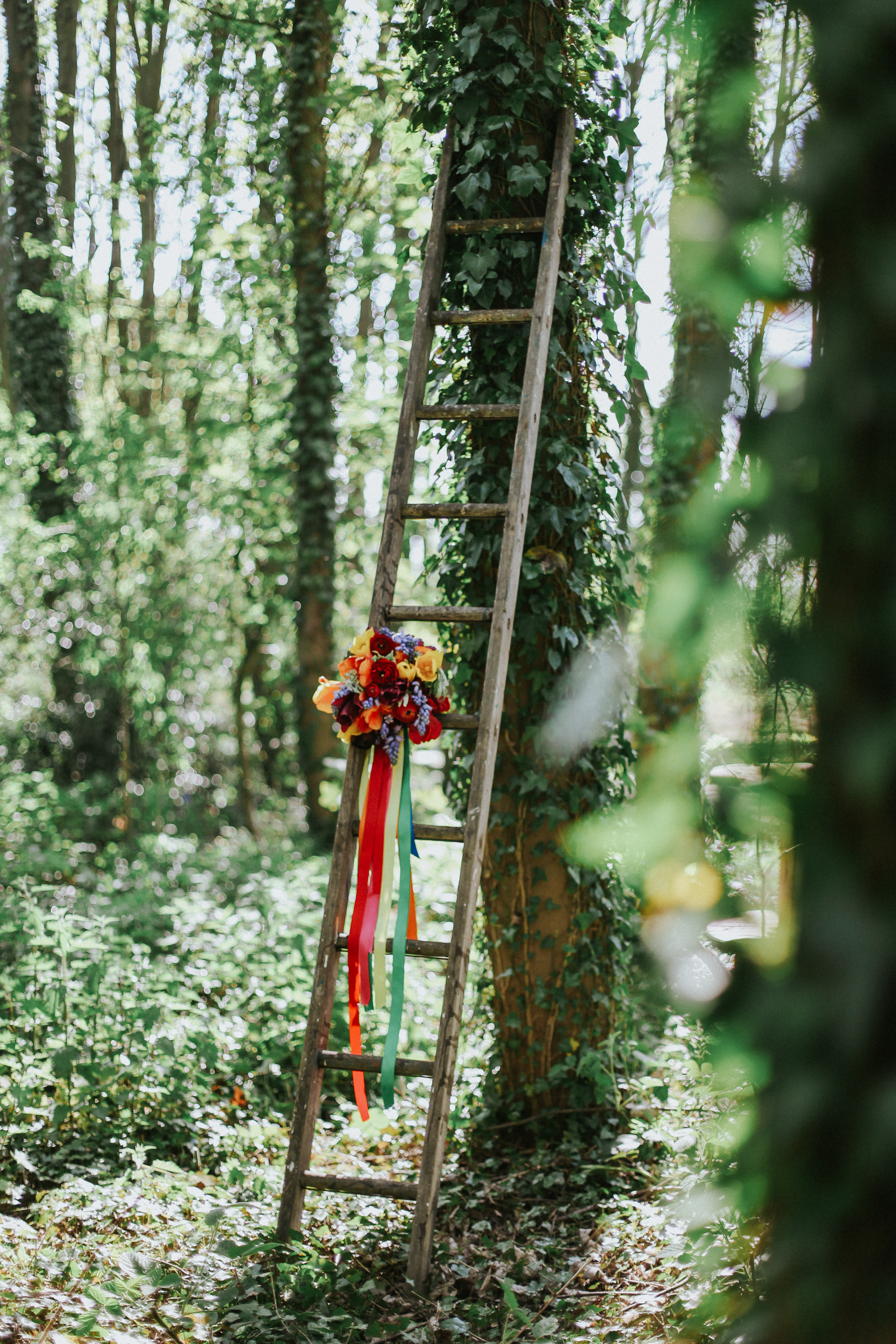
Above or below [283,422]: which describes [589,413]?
below

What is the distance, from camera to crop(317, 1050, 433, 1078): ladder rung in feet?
8.26

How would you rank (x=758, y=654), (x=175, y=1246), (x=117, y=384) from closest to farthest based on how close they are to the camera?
(x=758, y=654)
(x=175, y=1246)
(x=117, y=384)

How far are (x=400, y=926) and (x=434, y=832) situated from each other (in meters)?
0.30

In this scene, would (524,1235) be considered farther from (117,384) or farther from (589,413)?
(117,384)

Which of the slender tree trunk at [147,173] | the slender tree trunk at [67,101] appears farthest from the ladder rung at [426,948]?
the slender tree trunk at [67,101]

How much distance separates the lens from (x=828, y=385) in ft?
2.50

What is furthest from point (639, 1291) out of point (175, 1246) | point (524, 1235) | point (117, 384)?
point (117, 384)

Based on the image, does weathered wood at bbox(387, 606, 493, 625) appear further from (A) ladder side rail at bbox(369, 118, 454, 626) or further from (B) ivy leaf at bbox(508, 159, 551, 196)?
(B) ivy leaf at bbox(508, 159, 551, 196)

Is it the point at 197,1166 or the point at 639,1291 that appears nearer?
the point at 639,1291

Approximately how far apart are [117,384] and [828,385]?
1097 centimetres

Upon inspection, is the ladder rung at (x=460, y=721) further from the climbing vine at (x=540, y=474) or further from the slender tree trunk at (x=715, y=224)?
the slender tree trunk at (x=715, y=224)

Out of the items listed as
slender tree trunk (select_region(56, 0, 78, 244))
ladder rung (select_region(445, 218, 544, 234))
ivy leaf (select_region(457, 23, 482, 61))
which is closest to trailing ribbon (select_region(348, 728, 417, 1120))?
ladder rung (select_region(445, 218, 544, 234))

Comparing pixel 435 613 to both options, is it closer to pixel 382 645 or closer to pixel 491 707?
pixel 382 645

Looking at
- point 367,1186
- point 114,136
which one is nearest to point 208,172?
A: point 114,136
